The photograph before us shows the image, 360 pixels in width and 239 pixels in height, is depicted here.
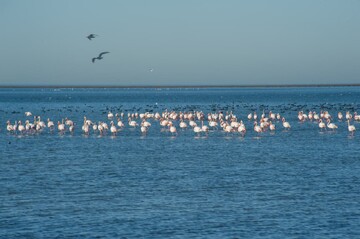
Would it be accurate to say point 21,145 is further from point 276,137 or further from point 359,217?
point 359,217

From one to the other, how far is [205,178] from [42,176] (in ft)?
19.2

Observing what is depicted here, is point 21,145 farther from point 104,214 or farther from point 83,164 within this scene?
point 104,214

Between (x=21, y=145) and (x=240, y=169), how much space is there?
15.0 meters

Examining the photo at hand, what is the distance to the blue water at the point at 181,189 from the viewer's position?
19234 millimetres

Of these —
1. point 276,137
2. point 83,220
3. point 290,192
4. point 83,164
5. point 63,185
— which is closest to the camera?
point 83,220

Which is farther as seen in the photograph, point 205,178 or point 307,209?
point 205,178

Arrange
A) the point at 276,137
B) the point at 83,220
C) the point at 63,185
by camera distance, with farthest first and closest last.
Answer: the point at 276,137 < the point at 63,185 < the point at 83,220

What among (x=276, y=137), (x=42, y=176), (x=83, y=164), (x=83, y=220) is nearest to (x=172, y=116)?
(x=276, y=137)

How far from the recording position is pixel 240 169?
2892 centimetres

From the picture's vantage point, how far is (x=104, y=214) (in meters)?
20.7

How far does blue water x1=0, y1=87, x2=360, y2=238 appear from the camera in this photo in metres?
19.2

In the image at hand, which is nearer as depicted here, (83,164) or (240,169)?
(240,169)

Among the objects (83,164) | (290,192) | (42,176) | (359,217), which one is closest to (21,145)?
(83,164)

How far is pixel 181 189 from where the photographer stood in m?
24.3
